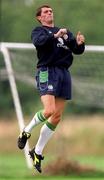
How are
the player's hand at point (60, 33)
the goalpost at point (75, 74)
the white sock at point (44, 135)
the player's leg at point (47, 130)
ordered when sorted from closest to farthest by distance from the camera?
the player's hand at point (60, 33) → the player's leg at point (47, 130) → the white sock at point (44, 135) → the goalpost at point (75, 74)

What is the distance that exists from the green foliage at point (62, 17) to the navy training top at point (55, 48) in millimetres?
12255

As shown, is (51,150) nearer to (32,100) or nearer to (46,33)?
(32,100)

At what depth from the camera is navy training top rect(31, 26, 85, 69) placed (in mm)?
14516

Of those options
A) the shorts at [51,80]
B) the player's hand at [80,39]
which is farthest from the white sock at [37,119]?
the player's hand at [80,39]

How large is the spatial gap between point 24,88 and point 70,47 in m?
27.7

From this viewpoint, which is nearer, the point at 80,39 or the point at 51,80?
the point at 80,39

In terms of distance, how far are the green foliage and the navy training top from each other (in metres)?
12.3

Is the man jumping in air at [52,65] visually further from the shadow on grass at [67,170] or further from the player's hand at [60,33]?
the shadow on grass at [67,170]

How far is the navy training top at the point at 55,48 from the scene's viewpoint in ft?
47.6

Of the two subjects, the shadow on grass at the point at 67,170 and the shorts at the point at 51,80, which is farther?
the shadow on grass at the point at 67,170

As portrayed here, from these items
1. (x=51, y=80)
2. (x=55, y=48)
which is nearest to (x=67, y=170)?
(x=51, y=80)

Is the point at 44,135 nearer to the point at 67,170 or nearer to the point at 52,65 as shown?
the point at 52,65

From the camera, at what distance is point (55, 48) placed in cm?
1472

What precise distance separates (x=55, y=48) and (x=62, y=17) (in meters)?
15.9
